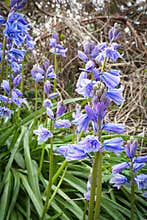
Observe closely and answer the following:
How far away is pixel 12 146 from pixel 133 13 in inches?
142

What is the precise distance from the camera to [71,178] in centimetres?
209

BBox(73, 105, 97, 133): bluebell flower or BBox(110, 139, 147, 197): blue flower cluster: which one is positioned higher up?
BBox(73, 105, 97, 133): bluebell flower

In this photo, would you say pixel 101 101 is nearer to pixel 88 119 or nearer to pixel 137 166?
pixel 88 119

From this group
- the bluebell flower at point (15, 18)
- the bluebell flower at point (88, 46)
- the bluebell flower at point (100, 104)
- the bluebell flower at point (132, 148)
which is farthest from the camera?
the bluebell flower at point (15, 18)

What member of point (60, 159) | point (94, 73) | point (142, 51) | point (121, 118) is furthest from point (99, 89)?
point (142, 51)

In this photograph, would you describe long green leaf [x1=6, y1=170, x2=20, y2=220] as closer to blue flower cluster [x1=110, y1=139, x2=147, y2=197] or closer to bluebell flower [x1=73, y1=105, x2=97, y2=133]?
blue flower cluster [x1=110, y1=139, x2=147, y2=197]

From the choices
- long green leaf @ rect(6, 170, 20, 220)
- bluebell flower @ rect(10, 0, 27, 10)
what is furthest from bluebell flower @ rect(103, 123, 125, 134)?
bluebell flower @ rect(10, 0, 27, 10)

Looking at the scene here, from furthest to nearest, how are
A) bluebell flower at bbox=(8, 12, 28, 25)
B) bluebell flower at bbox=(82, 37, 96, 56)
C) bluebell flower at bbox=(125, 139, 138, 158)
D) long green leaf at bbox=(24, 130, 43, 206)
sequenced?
bluebell flower at bbox=(8, 12, 28, 25)
long green leaf at bbox=(24, 130, 43, 206)
bluebell flower at bbox=(82, 37, 96, 56)
bluebell flower at bbox=(125, 139, 138, 158)

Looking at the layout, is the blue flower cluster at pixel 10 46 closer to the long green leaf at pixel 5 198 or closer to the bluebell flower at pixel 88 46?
the long green leaf at pixel 5 198

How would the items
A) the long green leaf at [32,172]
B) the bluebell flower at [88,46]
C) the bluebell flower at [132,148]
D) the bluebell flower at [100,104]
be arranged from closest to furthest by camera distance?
the bluebell flower at [100,104] → the bluebell flower at [132,148] → the bluebell flower at [88,46] → the long green leaf at [32,172]

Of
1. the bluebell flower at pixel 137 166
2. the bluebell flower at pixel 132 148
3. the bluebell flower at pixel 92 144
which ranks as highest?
the bluebell flower at pixel 92 144

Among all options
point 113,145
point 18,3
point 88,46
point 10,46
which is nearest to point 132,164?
point 113,145

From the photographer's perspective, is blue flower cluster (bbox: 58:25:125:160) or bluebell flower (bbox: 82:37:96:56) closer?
blue flower cluster (bbox: 58:25:125:160)

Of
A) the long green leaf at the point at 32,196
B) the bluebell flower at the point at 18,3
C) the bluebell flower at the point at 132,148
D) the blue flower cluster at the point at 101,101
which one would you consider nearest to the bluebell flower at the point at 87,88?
the blue flower cluster at the point at 101,101
